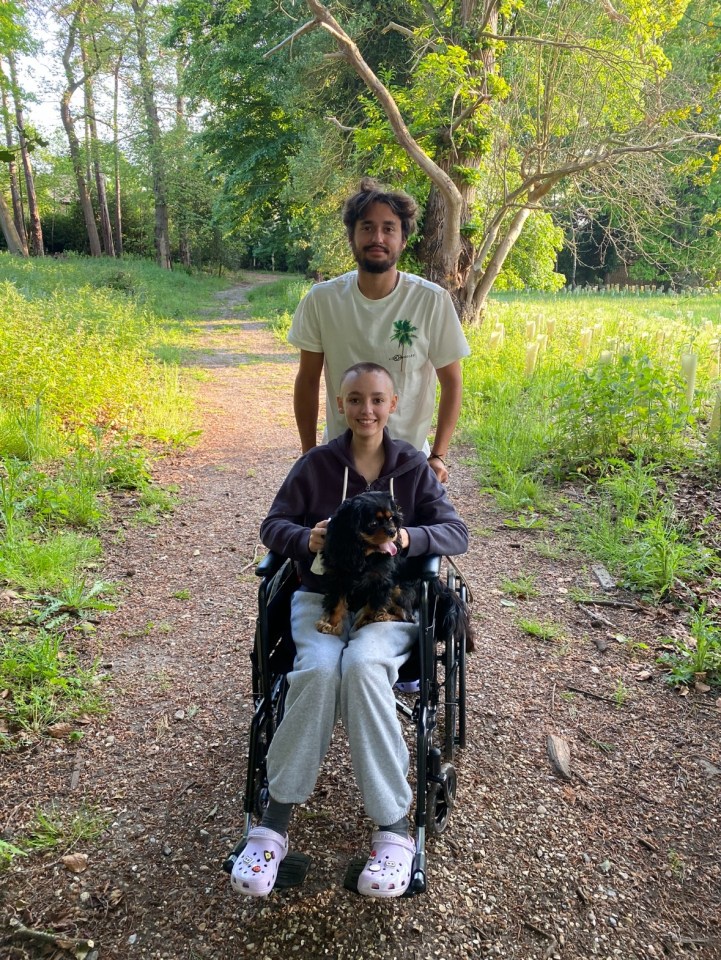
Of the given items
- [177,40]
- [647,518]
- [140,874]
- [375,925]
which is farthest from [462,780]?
[177,40]

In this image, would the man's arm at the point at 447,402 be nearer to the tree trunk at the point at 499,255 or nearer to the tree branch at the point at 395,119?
the tree branch at the point at 395,119

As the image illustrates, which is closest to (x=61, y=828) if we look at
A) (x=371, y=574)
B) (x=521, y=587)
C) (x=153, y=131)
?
(x=371, y=574)

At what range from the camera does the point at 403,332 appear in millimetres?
2838

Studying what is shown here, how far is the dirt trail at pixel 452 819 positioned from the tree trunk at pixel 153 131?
26.2m

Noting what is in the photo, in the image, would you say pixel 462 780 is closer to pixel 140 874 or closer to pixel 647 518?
pixel 140 874

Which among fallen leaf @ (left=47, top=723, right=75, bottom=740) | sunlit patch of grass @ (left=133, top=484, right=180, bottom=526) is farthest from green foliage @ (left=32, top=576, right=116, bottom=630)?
sunlit patch of grass @ (left=133, top=484, right=180, bottom=526)

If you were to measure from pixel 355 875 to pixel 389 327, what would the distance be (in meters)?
2.04

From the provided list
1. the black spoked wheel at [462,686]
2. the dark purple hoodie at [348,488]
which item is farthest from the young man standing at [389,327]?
the black spoked wheel at [462,686]

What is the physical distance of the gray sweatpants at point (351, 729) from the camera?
1.92m

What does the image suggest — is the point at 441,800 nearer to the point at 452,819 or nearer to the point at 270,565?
the point at 452,819

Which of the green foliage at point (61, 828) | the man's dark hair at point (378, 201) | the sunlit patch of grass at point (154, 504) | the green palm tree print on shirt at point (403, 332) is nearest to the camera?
the green foliage at point (61, 828)

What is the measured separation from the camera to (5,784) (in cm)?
242

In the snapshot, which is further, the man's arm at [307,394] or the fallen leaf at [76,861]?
the man's arm at [307,394]

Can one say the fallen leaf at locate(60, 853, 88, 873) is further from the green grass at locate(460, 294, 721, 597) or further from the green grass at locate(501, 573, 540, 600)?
the green grass at locate(460, 294, 721, 597)
